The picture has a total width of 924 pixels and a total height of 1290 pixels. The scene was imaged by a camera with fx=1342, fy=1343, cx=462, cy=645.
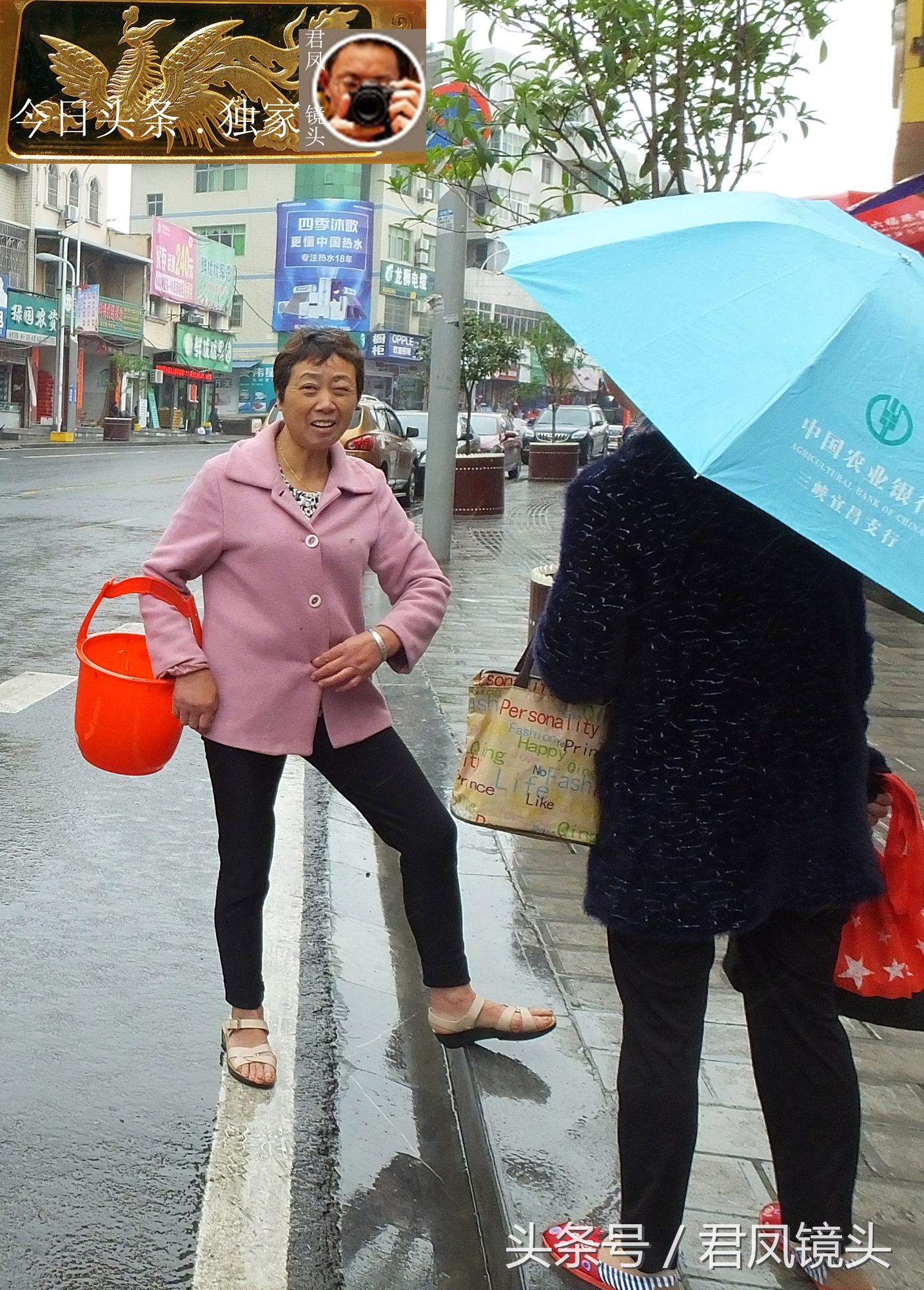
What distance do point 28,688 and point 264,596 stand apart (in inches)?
184

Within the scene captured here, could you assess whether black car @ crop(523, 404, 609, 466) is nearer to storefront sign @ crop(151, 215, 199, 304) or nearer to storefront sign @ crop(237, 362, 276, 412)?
storefront sign @ crop(151, 215, 199, 304)

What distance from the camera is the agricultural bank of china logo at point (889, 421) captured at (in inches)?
77.9

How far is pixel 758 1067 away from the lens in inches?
95.1

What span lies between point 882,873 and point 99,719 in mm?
1755

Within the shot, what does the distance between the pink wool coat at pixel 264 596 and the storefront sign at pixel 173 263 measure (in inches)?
1955

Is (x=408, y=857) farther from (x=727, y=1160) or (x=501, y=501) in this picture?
(x=501, y=501)

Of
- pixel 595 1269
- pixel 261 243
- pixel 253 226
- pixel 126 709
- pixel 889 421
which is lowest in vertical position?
pixel 595 1269

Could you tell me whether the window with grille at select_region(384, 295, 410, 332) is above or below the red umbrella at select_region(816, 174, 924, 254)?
above

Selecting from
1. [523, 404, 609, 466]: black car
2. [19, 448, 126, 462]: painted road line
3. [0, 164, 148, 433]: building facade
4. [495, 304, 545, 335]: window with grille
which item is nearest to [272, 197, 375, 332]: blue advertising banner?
[0, 164, 148, 433]: building facade

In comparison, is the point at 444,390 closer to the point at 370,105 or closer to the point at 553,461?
the point at 370,105

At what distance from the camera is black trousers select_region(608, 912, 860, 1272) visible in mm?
2291

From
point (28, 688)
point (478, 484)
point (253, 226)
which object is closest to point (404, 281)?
point (253, 226)

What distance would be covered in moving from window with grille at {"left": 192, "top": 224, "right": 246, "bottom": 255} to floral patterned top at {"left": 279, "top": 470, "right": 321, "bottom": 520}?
6478cm

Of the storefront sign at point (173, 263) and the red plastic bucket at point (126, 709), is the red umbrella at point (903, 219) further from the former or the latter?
the storefront sign at point (173, 263)
